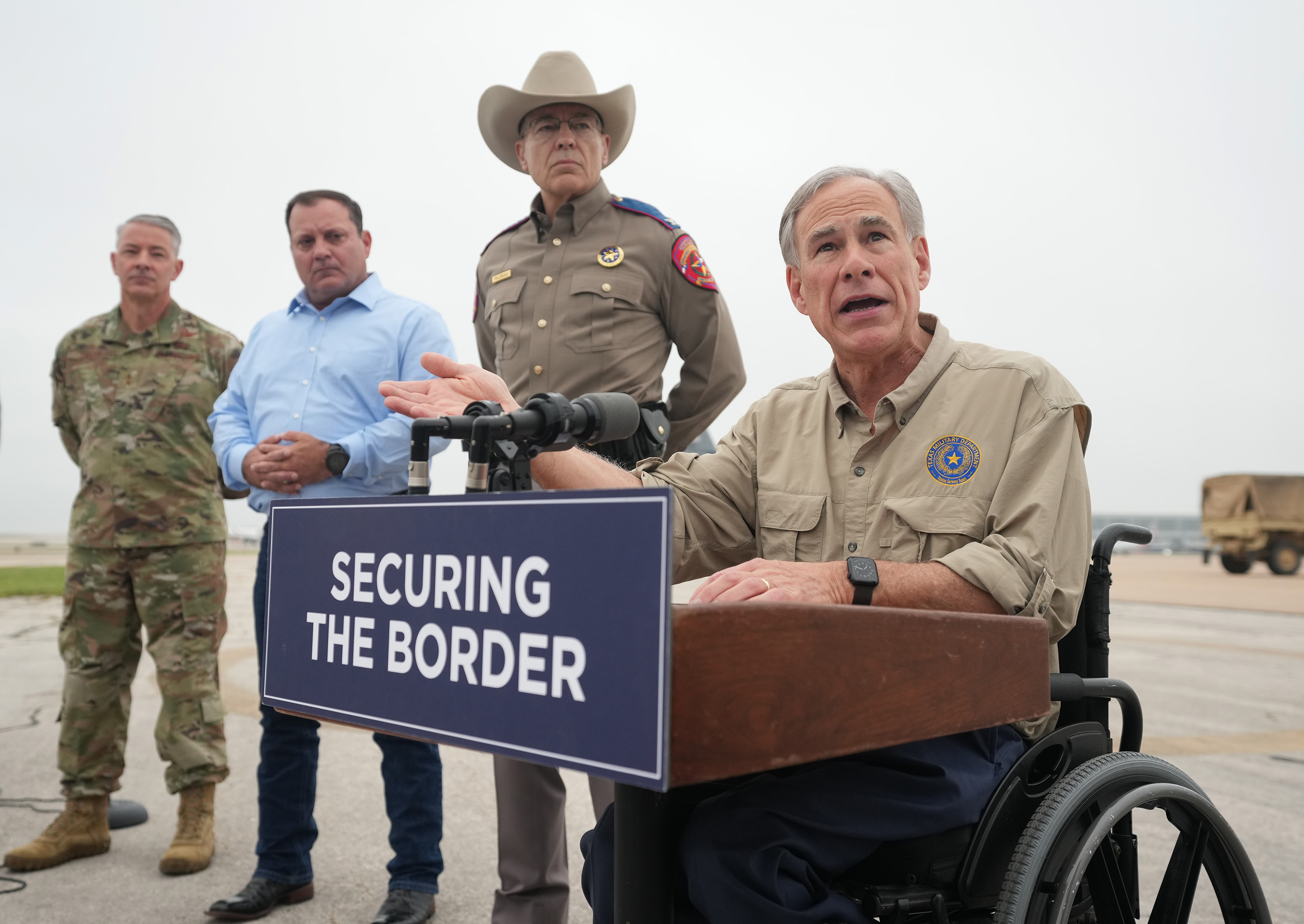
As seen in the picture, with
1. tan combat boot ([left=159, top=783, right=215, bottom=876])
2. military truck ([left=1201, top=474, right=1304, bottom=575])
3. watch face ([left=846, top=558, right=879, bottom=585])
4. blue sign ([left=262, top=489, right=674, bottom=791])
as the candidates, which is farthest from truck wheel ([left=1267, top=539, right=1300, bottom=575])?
blue sign ([left=262, top=489, right=674, bottom=791])

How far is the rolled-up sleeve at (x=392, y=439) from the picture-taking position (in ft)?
8.32

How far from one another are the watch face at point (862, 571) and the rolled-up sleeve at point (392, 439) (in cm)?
137

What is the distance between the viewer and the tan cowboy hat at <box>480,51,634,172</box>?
8.05 ft

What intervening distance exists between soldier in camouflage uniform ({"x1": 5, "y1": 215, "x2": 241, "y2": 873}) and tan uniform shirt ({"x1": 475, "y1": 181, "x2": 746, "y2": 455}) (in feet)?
4.32

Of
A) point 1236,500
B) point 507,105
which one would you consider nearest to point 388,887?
point 507,105

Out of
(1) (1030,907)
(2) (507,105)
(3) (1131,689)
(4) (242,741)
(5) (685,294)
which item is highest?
(2) (507,105)

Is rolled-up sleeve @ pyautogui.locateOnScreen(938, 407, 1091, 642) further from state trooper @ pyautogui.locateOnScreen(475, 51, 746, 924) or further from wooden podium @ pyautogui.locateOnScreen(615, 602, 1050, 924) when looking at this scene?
state trooper @ pyautogui.locateOnScreen(475, 51, 746, 924)

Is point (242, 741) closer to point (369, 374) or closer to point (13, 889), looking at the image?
point (13, 889)

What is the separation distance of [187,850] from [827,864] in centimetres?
235

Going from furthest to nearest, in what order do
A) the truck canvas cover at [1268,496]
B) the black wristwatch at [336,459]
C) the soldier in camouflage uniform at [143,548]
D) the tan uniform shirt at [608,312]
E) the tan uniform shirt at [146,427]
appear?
the truck canvas cover at [1268,496] < the tan uniform shirt at [146,427] < the soldier in camouflage uniform at [143,548] < the black wristwatch at [336,459] < the tan uniform shirt at [608,312]

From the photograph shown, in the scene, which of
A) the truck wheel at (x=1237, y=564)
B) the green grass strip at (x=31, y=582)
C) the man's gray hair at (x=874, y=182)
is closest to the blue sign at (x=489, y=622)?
the man's gray hair at (x=874, y=182)

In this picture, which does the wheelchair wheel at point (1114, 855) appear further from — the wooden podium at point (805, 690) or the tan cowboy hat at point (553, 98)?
the tan cowboy hat at point (553, 98)

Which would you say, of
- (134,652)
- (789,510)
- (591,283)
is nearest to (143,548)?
(134,652)

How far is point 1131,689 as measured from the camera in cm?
146
